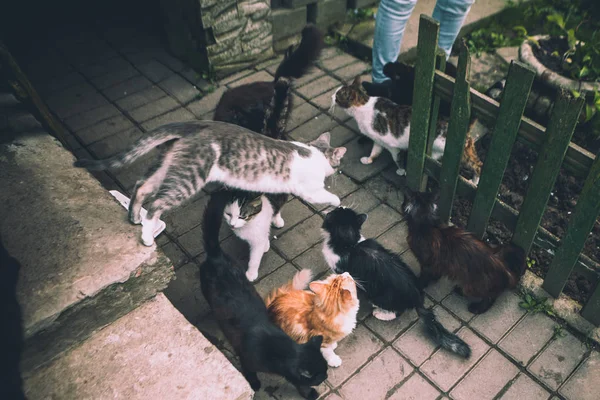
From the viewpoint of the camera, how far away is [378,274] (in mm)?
3012

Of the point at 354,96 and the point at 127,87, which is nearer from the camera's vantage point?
the point at 354,96

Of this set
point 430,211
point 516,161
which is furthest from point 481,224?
point 516,161

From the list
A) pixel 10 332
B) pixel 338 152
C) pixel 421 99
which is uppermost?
pixel 421 99

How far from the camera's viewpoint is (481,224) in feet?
11.4

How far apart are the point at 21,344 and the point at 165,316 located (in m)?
0.73

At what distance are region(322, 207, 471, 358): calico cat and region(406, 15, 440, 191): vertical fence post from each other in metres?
0.82

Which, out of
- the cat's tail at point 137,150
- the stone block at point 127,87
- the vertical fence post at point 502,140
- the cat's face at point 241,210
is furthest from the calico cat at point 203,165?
the stone block at point 127,87

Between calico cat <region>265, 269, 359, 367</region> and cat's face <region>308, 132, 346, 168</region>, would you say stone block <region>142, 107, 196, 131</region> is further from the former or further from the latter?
calico cat <region>265, 269, 359, 367</region>

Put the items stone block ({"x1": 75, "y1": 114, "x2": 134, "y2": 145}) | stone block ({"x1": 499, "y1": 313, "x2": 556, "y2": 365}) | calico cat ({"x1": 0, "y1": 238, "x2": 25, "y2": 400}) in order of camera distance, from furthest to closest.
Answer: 1. stone block ({"x1": 75, "y1": 114, "x2": 134, "y2": 145})
2. stone block ({"x1": 499, "y1": 313, "x2": 556, "y2": 365})
3. calico cat ({"x1": 0, "y1": 238, "x2": 25, "y2": 400})

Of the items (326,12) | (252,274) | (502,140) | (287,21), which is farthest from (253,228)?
(326,12)

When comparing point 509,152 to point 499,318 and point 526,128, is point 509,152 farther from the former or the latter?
point 499,318

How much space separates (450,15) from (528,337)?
266 cm

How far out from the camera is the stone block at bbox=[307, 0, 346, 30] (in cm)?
543

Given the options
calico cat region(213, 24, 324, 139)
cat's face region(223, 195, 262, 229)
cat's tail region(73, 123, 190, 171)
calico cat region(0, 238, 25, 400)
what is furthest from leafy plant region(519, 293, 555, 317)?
calico cat region(0, 238, 25, 400)
